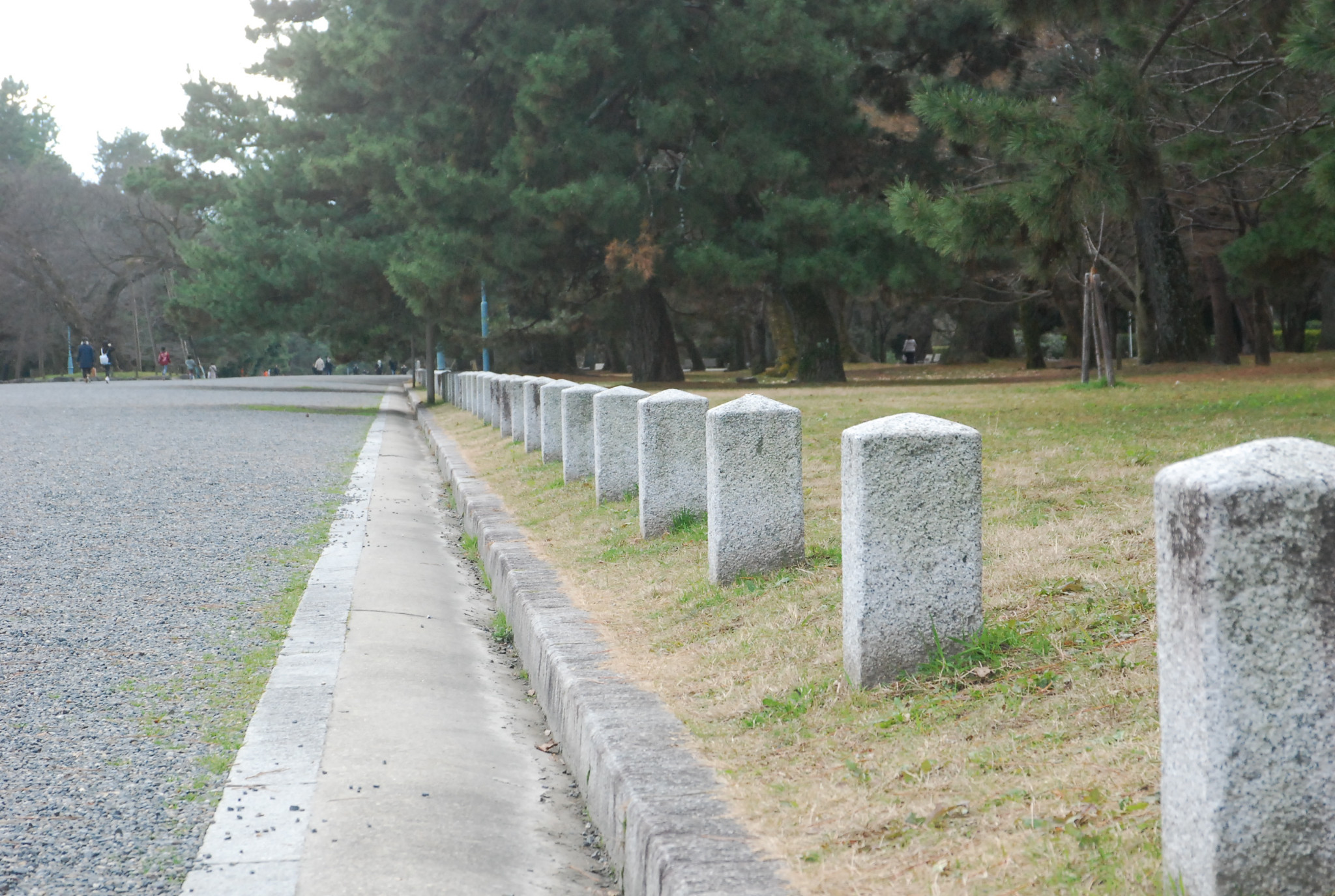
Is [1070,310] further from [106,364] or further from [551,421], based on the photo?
[106,364]

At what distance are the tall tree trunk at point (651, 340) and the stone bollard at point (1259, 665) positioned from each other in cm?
2678

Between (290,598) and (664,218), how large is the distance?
66.5ft

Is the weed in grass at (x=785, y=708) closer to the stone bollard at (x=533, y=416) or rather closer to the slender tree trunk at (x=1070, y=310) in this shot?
the stone bollard at (x=533, y=416)

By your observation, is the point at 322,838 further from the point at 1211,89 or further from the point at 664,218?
the point at 664,218

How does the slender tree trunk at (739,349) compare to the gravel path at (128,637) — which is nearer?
the gravel path at (128,637)

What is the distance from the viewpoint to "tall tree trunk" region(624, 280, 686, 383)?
96.2 ft

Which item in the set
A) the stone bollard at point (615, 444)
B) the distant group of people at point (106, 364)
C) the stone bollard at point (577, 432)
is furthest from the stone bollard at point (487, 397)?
the distant group of people at point (106, 364)

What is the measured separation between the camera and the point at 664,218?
2605 cm

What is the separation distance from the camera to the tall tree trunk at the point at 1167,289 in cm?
2584

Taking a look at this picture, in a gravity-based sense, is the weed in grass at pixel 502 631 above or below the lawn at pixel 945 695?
below

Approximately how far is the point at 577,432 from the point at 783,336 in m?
26.6

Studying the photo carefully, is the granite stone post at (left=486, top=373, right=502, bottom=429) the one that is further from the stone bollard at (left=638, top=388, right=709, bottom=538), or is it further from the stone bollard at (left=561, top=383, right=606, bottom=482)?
the stone bollard at (left=638, top=388, right=709, bottom=538)

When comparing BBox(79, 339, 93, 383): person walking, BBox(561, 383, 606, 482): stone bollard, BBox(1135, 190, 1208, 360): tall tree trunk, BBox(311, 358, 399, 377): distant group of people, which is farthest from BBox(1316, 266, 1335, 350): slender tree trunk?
BBox(311, 358, 399, 377): distant group of people

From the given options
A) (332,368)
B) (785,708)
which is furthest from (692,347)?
(332,368)
